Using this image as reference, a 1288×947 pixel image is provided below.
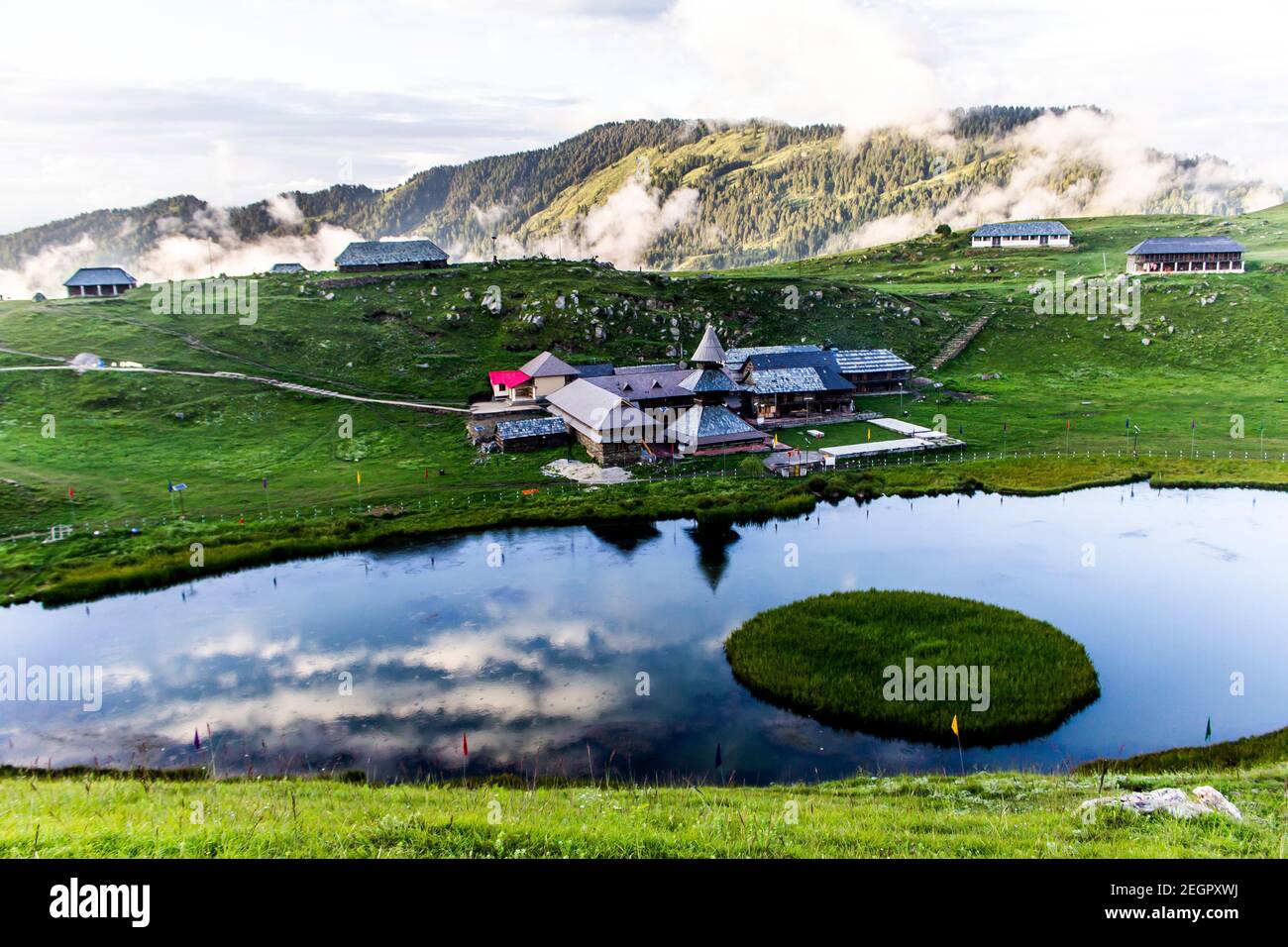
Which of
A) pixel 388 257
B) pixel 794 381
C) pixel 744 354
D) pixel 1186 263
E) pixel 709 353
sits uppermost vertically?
pixel 1186 263

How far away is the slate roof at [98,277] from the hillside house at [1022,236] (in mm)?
178185

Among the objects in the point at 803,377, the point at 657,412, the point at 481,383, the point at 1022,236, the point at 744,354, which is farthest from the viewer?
the point at 1022,236

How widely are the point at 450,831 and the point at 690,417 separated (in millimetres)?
65719

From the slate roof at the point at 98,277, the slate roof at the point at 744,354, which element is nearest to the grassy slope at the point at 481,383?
the slate roof at the point at 98,277

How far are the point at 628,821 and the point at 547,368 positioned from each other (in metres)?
80.6

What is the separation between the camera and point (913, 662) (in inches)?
1517

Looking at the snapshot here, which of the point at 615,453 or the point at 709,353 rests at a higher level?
the point at 709,353

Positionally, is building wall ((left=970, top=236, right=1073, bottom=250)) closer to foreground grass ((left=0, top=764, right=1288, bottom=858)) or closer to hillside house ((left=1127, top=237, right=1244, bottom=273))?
hillside house ((left=1127, top=237, right=1244, bottom=273))

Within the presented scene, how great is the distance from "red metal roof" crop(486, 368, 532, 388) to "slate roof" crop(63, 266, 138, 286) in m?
85.6

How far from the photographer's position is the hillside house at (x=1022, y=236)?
18225 cm

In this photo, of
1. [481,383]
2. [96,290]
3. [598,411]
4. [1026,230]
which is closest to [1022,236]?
[1026,230]

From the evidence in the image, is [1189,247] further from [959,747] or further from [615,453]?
[959,747]

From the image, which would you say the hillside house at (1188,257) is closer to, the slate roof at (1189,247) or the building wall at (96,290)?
the slate roof at (1189,247)
